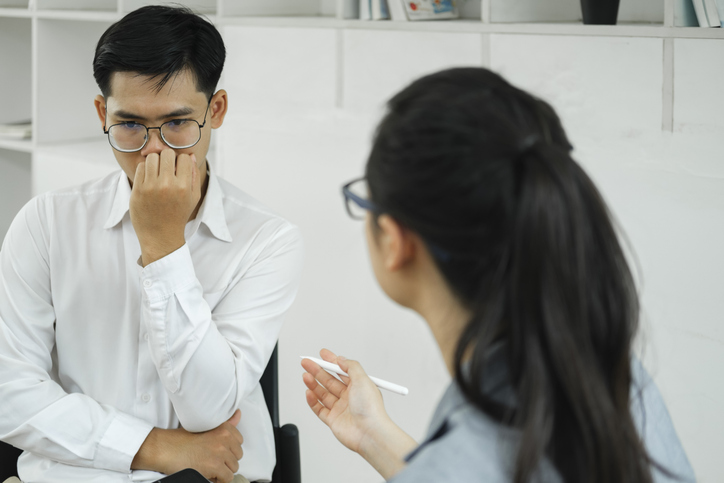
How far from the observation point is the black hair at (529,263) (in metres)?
0.72

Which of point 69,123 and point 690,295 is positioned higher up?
point 69,123

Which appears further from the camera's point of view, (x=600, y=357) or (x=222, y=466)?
(x=222, y=466)

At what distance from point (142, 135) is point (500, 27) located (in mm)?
996

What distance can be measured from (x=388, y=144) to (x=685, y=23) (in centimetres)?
116

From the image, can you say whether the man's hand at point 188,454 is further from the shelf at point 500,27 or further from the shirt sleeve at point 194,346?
the shelf at point 500,27

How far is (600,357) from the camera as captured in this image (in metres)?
0.76

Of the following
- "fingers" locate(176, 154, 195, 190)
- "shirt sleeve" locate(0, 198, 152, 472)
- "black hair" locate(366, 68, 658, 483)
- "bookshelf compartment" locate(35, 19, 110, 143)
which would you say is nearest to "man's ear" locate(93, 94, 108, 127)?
"fingers" locate(176, 154, 195, 190)

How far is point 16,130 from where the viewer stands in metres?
3.08

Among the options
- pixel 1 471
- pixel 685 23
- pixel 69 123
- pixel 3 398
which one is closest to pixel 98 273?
pixel 3 398

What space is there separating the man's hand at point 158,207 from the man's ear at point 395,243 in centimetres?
62

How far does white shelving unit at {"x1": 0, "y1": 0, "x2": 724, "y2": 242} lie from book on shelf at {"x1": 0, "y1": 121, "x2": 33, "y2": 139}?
0.13ft

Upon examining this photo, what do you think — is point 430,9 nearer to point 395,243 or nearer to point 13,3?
point 395,243

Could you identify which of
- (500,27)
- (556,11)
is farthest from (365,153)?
(556,11)

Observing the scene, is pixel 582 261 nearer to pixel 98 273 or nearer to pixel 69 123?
pixel 98 273
